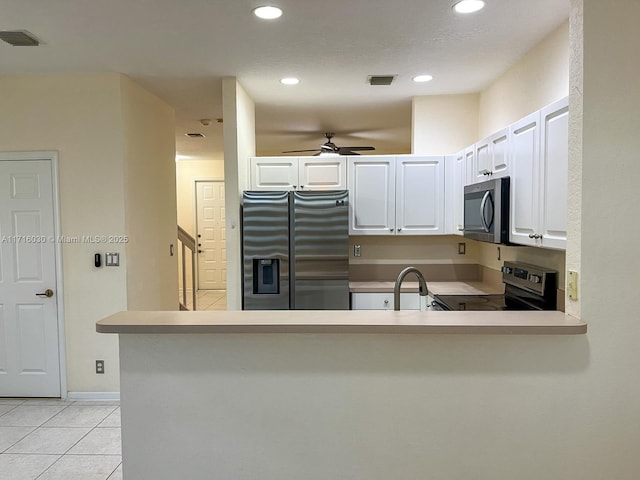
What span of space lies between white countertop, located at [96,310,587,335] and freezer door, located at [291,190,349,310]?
5.62 feet

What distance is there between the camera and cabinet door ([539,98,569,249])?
75.3 inches

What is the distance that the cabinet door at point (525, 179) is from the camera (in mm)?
2174

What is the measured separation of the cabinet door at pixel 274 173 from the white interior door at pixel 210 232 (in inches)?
175

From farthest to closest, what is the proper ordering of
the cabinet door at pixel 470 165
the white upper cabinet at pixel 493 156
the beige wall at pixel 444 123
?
the beige wall at pixel 444 123 < the cabinet door at pixel 470 165 < the white upper cabinet at pixel 493 156

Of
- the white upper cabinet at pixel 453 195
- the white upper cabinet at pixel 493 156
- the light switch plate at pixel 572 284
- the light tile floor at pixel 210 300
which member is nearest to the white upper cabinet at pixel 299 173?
the white upper cabinet at pixel 453 195

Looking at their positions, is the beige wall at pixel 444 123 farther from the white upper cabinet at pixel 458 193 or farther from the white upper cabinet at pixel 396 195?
the white upper cabinet at pixel 458 193

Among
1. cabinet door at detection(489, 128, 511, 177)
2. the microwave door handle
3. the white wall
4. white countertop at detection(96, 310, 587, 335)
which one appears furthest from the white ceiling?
white countertop at detection(96, 310, 587, 335)

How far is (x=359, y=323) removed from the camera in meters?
1.63

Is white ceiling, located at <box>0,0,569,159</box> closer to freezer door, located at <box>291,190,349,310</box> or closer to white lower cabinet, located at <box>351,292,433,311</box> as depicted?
freezer door, located at <box>291,190,349,310</box>

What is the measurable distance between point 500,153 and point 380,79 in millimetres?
1275

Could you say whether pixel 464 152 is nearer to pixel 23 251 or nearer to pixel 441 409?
pixel 441 409

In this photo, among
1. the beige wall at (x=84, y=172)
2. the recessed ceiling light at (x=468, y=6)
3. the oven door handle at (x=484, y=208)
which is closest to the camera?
the recessed ceiling light at (x=468, y=6)

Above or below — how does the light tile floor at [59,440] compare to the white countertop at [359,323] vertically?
below

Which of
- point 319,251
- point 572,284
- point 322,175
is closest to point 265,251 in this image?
point 319,251
